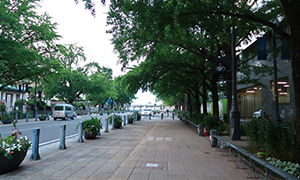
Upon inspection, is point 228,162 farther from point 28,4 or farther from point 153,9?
point 28,4

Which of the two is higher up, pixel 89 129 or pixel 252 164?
pixel 89 129

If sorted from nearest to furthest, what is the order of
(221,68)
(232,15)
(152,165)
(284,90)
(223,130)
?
Answer: (152,165)
(232,15)
(221,68)
(223,130)
(284,90)

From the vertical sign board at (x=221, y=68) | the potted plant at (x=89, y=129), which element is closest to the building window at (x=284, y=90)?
the vertical sign board at (x=221, y=68)

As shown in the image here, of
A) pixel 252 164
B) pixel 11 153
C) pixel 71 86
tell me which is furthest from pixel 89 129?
pixel 71 86

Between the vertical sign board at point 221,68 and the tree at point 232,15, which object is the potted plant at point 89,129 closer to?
the tree at point 232,15

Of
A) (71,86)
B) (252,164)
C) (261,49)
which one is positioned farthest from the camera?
(71,86)

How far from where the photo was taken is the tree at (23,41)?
2141 centimetres

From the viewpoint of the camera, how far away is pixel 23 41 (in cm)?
2592

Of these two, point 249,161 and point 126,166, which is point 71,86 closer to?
point 126,166

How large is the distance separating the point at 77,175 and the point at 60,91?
41.7 m

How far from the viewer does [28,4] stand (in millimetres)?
25594

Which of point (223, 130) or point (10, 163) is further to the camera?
point (223, 130)

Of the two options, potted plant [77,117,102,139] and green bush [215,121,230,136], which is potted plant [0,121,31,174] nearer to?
potted plant [77,117,102,139]

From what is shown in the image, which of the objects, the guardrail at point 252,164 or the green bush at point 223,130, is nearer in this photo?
the guardrail at point 252,164
